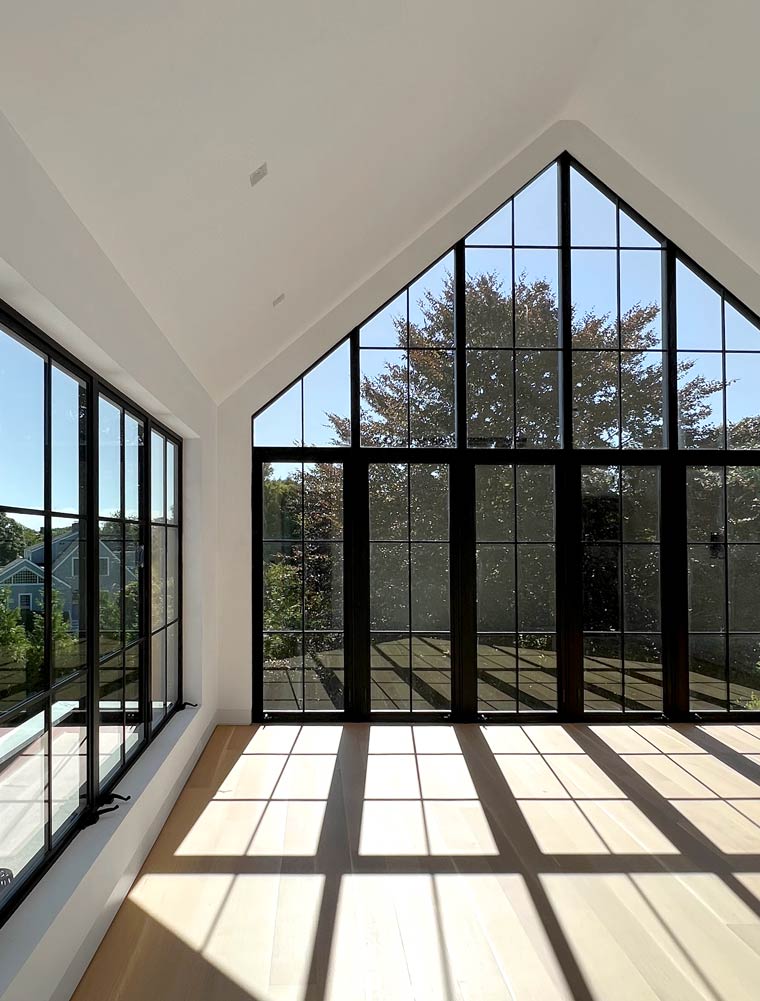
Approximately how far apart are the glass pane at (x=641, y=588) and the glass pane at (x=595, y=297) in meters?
1.73

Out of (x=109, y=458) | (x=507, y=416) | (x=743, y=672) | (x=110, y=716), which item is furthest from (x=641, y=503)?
(x=110, y=716)

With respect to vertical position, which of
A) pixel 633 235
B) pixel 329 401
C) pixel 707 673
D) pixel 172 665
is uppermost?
pixel 633 235

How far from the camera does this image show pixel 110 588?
3176 mm

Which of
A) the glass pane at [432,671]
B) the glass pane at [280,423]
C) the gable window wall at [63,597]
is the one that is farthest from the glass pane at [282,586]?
the gable window wall at [63,597]

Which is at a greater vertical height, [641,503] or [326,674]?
[641,503]

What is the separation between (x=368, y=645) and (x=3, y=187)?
4348 mm

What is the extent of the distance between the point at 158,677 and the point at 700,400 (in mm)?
4683

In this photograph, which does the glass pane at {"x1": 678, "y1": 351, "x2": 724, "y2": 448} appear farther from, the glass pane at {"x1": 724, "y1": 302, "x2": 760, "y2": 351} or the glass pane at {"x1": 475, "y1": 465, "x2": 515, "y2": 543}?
the glass pane at {"x1": 475, "y1": 465, "x2": 515, "y2": 543}

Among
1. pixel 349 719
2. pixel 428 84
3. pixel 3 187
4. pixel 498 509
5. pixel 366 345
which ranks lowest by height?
pixel 349 719

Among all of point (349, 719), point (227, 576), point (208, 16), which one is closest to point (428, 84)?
point (208, 16)

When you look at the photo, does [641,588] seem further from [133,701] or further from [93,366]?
[93,366]

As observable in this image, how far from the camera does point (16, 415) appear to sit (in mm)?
2162

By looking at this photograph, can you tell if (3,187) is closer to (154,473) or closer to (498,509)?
(154,473)

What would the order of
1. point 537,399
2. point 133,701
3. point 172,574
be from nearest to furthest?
point 133,701 < point 172,574 < point 537,399
